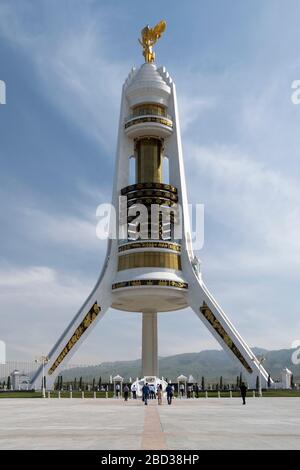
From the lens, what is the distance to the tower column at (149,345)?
76.8 m

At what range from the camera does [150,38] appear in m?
84.8

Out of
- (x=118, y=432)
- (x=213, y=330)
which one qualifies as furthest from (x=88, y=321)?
(x=118, y=432)

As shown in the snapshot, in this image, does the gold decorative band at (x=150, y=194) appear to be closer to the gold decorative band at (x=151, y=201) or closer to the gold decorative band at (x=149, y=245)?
the gold decorative band at (x=151, y=201)

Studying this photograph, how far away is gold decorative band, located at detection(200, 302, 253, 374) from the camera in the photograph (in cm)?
6538

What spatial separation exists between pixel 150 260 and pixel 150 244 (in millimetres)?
2233

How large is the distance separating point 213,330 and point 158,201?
63.0 feet

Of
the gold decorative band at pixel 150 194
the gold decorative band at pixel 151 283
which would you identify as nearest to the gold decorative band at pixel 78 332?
the gold decorative band at pixel 151 283

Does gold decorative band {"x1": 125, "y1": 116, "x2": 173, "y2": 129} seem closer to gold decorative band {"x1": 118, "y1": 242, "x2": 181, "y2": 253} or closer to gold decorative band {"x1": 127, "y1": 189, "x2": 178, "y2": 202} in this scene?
gold decorative band {"x1": 127, "y1": 189, "x2": 178, "y2": 202}

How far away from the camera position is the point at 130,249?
7000cm

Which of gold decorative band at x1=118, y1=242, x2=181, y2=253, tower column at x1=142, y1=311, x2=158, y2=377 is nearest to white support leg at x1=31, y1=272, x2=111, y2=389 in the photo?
gold decorative band at x1=118, y1=242, x2=181, y2=253

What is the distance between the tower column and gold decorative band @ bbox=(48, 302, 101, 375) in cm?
1222

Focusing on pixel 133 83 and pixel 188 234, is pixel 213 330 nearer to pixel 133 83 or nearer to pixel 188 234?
pixel 188 234

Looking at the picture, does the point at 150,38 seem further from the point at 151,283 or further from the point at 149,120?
the point at 151,283

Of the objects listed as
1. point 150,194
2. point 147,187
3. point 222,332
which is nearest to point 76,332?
point 222,332
